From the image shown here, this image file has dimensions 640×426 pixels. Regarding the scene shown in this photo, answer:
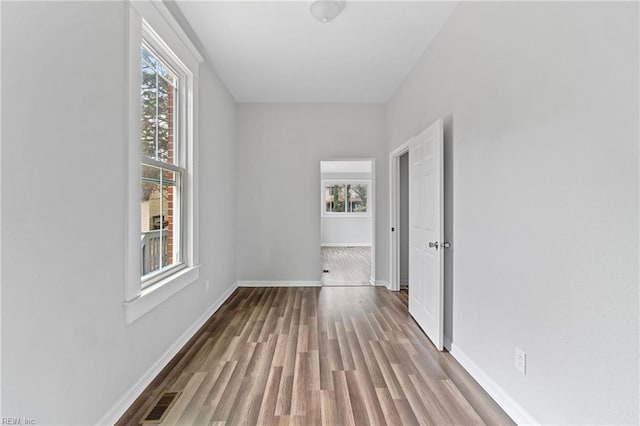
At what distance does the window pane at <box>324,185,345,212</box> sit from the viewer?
960 cm

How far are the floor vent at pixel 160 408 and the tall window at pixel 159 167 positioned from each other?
75 cm

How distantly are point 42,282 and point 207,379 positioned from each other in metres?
1.26

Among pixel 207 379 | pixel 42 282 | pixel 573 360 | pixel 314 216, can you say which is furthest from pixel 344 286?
pixel 42 282

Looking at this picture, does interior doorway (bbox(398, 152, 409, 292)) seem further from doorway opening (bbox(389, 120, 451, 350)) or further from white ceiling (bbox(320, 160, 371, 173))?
white ceiling (bbox(320, 160, 371, 173))

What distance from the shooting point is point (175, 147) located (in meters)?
2.66

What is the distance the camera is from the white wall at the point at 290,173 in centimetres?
464

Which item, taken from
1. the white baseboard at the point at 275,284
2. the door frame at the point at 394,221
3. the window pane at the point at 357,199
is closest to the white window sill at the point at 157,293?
the white baseboard at the point at 275,284

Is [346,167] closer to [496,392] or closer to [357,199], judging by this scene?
[357,199]

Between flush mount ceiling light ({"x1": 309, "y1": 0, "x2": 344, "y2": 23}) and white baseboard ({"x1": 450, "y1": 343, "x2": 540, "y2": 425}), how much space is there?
2877 mm

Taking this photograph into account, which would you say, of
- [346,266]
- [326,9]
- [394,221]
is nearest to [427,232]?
[394,221]

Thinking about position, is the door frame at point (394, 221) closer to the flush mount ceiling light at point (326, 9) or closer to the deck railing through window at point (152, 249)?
the flush mount ceiling light at point (326, 9)

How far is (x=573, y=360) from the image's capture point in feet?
4.39

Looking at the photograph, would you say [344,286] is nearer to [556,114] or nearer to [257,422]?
[257,422]

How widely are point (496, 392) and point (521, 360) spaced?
36 cm
